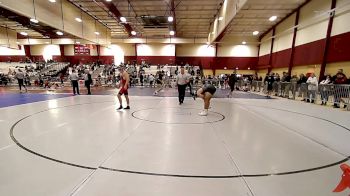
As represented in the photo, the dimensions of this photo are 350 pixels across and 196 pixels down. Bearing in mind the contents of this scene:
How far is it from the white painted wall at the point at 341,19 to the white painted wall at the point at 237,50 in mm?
16047

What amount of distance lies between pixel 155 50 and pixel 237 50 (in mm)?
12754

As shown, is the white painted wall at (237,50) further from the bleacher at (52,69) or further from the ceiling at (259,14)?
the bleacher at (52,69)

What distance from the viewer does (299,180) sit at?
2551 millimetres

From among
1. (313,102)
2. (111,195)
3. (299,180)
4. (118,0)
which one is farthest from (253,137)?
(118,0)

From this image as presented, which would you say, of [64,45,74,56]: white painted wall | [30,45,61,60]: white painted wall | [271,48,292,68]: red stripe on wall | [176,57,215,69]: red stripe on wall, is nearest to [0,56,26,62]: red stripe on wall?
[30,45,61,60]: white painted wall

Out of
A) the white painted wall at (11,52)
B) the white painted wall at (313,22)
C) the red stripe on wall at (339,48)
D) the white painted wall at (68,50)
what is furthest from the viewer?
the white painted wall at (11,52)

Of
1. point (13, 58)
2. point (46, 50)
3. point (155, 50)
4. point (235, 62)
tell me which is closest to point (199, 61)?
point (235, 62)

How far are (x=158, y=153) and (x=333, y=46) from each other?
15.6m

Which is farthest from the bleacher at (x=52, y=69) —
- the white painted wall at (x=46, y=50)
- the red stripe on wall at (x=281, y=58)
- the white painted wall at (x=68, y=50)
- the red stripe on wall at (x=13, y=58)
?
the red stripe on wall at (x=281, y=58)

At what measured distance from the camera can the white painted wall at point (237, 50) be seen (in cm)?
2922

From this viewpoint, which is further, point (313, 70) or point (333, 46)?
point (313, 70)

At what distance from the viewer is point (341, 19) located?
495 inches

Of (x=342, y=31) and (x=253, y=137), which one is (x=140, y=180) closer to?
(x=253, y=137)

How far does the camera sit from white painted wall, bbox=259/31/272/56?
24.9m
